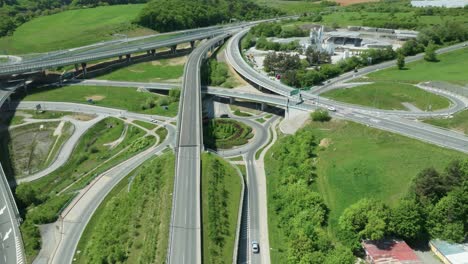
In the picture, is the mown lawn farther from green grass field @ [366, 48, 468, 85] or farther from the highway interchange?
green grass field @ [366, 48, 468, 85]

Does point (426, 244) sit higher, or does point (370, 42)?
point (370, 42)

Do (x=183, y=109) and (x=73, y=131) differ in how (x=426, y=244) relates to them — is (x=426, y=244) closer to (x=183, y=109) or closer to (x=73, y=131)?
(x=183, y=109)

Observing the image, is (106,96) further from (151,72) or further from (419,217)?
(419,217)

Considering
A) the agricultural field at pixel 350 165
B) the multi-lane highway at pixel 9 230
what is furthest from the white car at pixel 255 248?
the multi-lane highway at pixel 9 230

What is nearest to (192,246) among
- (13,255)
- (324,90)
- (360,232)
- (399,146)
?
(360,232)

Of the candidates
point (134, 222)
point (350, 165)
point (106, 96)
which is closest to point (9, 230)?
point (134, 222)

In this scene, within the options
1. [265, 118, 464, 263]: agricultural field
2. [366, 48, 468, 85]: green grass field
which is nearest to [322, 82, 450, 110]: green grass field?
[366, 48, 468, 85]: green grass field

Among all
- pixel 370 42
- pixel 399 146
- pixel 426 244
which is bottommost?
pixel 426 244
